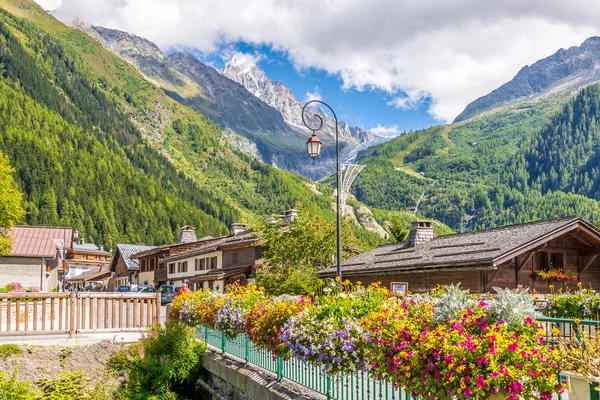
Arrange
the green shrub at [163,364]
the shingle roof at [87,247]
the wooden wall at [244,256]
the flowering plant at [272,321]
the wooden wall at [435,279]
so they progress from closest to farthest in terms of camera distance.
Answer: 1. the flowering plant at [272,321]
2. the green shrub at [163,364]
3. the wooden wall at [435,279]
4. the wooden wall at [244,256]
5. the shingle roof at [87,247]

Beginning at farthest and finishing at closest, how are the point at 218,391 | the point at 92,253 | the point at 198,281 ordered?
the point at 92,253, the point at 198,281, the point at 218,391

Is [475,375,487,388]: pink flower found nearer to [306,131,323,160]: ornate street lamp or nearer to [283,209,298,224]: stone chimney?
[306,131,323,160]: ornate street lamp

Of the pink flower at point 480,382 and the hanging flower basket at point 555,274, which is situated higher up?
the hanging flower basket at point 555,274

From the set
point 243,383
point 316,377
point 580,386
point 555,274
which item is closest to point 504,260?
point 555,274

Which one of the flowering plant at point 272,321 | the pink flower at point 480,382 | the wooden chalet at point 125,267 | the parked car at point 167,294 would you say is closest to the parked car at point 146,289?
the parked car at point 167,294

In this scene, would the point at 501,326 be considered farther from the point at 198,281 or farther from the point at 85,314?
the point at 198,281

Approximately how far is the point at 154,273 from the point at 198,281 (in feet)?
70.9

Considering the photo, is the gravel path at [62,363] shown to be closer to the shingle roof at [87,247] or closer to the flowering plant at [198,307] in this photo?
the flowering plant at [198,307]

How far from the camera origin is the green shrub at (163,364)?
15.7 metres

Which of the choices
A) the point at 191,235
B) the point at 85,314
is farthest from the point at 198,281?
the point at 85,314

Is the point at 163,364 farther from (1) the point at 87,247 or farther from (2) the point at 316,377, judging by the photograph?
(1) the point at 87,247

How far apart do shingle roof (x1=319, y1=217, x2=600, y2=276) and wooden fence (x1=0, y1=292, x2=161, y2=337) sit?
44.8 ft

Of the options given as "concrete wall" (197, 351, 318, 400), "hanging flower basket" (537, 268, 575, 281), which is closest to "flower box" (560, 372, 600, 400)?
"concrete wall" (197, 351, 318, 400)

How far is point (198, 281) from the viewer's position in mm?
59281
